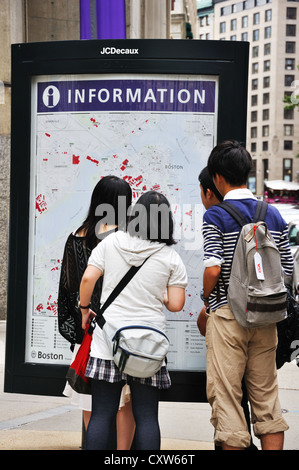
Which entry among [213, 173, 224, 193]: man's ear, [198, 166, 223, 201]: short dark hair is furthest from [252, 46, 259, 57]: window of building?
[213, 173, 224, 193]: man's ear

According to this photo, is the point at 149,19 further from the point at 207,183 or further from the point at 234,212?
the point at 234,212

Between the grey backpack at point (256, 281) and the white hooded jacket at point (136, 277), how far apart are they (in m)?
0.27

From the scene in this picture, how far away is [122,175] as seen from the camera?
172 inches

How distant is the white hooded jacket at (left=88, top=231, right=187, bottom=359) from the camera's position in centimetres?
354

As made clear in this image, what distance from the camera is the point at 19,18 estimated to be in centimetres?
1123

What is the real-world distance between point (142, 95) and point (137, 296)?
136cm

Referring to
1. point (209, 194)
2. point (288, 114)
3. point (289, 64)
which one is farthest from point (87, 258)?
point (289, 64)

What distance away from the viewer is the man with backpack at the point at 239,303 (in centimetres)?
360

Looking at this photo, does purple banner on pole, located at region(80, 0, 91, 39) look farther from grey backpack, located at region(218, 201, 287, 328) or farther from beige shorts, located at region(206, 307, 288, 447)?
beige shorts, located at region(206, 307, 288, 447)

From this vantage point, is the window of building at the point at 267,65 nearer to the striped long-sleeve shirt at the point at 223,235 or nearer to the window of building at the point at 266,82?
the window of building at the point at 266,82

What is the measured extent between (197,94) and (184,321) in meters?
1.33

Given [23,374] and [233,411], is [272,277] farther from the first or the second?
[23,374]

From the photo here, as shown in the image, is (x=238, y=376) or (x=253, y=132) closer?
(x=238, y=376)
